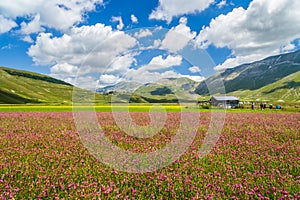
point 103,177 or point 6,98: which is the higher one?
point 6,98

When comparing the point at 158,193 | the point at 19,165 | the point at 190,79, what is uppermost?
the point at 190,79

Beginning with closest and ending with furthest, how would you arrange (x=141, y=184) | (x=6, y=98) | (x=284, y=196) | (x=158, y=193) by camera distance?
(x=284, y=196), (x=158, y=193), (x=141, y=184), (x=6, y=98)

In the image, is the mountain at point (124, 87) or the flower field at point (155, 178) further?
the mountain at point (124, 87)

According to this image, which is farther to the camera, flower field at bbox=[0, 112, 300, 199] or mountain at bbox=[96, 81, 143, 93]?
mountain at bbox=[96, 81, 143, 93]

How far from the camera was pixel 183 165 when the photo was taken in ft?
18.1

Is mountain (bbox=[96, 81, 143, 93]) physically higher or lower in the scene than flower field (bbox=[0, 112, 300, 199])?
higher

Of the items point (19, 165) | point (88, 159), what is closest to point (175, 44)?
point (88, 159)

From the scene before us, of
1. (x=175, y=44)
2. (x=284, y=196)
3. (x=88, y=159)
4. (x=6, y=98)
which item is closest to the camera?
(x=284, y=196)

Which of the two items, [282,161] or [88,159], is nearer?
[282,161]

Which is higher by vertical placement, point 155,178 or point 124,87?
point 124,87

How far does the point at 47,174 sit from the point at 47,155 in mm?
1369

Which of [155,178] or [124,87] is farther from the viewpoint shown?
[124,87]

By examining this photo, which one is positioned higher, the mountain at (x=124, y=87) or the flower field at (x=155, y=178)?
the mountain at (x=124, y=87)

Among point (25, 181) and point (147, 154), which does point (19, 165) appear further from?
point (147, 154)
